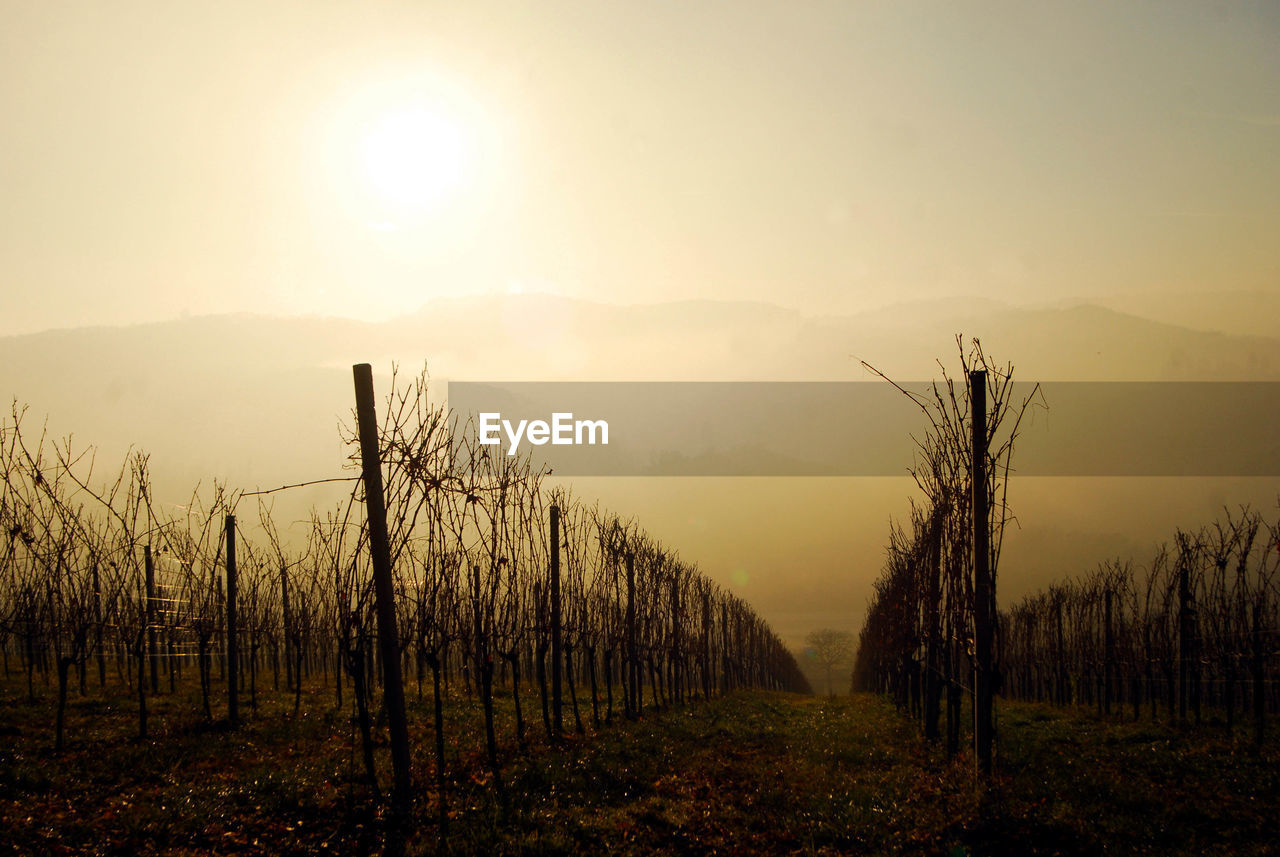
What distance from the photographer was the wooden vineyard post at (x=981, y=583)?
33.8 ft

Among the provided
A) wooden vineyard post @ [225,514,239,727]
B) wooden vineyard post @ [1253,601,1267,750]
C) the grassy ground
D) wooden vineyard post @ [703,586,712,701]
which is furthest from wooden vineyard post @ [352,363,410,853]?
wooden vineyard post @ [703,586,712,701]

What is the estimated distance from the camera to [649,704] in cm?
2802

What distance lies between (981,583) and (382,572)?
7774 mm

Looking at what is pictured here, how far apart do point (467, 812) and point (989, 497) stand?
7961 millimetres

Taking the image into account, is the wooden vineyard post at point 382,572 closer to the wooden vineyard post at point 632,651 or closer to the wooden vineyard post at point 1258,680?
the wooden vineyard post at point 632,651

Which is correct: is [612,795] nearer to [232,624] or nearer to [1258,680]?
[232,624]

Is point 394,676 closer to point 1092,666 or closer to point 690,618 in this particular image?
point 690,618

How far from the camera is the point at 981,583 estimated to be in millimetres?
10258

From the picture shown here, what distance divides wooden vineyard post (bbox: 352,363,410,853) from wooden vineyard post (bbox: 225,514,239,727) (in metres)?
6.65

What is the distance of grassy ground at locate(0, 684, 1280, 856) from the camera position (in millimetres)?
8984

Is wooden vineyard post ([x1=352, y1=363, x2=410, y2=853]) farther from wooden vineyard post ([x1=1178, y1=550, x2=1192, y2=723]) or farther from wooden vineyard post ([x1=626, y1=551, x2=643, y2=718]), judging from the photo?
wooden vineyard post ([x1=1178, y1=550, x2=1192, y2=723])

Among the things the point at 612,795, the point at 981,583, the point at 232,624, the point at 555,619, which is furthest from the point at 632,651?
the point at 981,583

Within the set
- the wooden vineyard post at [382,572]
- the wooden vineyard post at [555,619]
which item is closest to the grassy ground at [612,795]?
the wooden vineyard post at [382,572]

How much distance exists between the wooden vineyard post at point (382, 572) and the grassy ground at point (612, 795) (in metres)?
0.60
